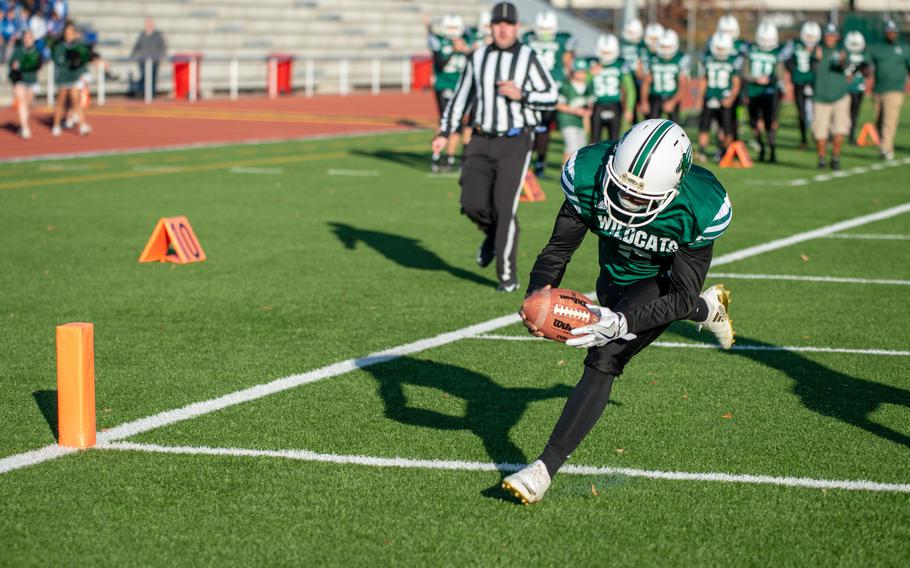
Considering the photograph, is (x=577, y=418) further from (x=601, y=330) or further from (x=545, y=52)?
(x=545, y=52)

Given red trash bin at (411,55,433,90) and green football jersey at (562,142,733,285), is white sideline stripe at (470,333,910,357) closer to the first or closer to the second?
green football jersey at (562,142,733,285)

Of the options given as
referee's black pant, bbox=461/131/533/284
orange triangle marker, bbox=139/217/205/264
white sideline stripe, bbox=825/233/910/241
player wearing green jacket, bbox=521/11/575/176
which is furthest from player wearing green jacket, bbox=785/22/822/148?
orange triangle marker, bbox=139/217/205/264

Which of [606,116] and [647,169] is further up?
[647,169]

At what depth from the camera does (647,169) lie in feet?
16.7

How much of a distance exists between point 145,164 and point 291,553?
16147mm

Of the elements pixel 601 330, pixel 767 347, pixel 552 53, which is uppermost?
pixel 552 53

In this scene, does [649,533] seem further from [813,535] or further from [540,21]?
[540,21]

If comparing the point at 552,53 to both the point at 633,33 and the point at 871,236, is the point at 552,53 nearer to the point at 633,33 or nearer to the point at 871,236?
the point at 633,33

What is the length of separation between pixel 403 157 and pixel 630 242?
55.8 feet

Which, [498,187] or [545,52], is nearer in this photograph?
[498,187]

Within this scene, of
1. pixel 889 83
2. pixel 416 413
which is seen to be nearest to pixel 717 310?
pixel 416 413

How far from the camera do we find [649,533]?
5133 mm

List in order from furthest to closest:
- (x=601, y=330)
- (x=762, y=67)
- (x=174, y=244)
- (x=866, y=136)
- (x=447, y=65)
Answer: (x=866, y=136)
(x=762, y=67)
(x=447, y=65)
(x=174, y=244)
(x=601, y=330)

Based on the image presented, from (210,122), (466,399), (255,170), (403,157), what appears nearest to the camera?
(466,399)
